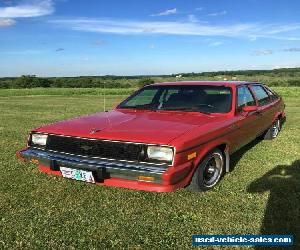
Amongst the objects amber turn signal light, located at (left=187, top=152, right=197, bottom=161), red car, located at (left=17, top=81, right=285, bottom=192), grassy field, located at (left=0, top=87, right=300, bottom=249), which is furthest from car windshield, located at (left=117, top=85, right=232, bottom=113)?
amber turn signal light, located at (left=187, top=152, right=197, bottom=161)

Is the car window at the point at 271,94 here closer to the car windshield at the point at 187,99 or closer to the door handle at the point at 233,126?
the car windshield at the point at 187,99

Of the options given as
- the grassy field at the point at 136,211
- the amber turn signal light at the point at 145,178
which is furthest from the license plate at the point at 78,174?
the amber turn signal light at the point at 145,178

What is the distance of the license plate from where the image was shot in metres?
4.31

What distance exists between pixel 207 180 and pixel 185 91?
1674 millimetres

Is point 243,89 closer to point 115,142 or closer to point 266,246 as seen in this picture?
point 115,142

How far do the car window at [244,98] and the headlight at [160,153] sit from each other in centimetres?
215

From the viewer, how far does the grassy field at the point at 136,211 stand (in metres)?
3.66

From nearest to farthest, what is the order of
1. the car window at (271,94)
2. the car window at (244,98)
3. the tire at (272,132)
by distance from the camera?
1. the car window at (244,98)
2. the car window at (271,94)
3. the tire at (272,132)

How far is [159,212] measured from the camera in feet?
14.1

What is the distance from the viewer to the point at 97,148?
4.42 m

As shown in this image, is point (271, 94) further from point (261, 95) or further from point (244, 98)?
point (244, 98)

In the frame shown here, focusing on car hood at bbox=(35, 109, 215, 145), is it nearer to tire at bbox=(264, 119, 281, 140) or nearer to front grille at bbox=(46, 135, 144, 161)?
front grille at bbox=(46, 135, 144, 161)

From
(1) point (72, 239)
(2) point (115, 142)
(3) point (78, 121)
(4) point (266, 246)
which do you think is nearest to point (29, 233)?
(1) point (72, 239)

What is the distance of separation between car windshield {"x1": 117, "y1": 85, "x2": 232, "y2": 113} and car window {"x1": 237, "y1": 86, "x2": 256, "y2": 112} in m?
0.21
